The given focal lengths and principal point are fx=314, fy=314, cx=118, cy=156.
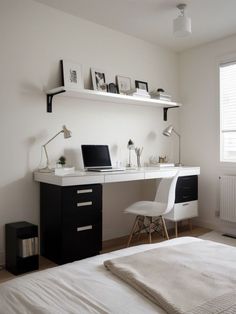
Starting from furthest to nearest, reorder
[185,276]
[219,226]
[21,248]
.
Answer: [219,226] < [21,248] < [185,276]

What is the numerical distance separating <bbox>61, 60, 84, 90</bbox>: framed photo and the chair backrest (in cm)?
135

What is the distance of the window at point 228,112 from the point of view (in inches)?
155

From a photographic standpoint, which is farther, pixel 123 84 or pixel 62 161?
pixel 123 84

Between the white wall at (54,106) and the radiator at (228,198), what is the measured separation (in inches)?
39.8

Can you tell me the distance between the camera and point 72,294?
1165 mm

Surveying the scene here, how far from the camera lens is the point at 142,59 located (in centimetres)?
406

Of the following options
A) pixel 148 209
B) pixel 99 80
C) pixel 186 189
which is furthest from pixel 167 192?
pixel 99 80

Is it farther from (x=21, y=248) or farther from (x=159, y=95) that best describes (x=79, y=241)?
(x=159, y=95)

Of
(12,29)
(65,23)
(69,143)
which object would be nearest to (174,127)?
(69,143)

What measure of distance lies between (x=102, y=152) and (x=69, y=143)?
39 centimetres

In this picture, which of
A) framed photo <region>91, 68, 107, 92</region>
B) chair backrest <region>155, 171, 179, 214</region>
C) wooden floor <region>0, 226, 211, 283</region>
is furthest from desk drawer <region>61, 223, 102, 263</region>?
framed photo <region>91, 68, 107, 92</region>

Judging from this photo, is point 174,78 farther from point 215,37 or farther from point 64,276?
point 64,276

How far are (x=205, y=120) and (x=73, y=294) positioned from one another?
3.49 m

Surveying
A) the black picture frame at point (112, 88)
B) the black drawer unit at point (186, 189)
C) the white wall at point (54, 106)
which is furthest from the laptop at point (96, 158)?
the black drawer unit at point (186, 189)
